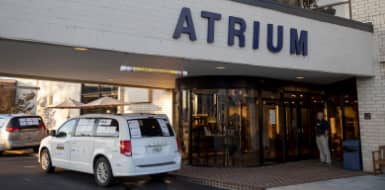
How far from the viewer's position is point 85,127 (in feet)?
29.4

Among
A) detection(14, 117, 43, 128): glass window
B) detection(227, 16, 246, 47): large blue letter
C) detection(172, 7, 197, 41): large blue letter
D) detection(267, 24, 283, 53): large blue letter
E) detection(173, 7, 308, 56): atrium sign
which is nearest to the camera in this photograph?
detection(172, 7, 197, 41): large blue letter

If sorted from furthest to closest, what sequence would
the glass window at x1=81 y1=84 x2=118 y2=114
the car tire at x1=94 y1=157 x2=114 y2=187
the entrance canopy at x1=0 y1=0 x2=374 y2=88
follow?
1. the glass window at x1=81 y1=84 x2=118 y2=114
2. the car tire at x1=94 y1=157 x2=114 y2=187
3. the entrance canopy at x1=0 y1=0 x2=374 y2=88

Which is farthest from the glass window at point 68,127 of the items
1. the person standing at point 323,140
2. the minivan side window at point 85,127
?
the person standing at point 323,140

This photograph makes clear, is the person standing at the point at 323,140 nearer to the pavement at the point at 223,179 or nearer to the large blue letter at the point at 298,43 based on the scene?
the pavement at the point at 223,179

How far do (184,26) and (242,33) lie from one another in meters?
1.55

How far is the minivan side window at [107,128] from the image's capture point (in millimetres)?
8078

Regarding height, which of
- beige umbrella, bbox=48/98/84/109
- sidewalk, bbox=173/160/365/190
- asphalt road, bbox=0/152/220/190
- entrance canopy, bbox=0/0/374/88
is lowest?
asphalt road, bbox=0/152/220/190

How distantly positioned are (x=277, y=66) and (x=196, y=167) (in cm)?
395

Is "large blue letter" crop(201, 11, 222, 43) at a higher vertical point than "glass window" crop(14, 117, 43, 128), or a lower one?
higher

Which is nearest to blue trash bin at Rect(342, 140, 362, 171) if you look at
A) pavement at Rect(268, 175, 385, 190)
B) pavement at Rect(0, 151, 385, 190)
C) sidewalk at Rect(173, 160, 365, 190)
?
sidewalk at Rect(173, 160, 365, 190)

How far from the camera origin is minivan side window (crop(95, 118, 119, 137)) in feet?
26.5

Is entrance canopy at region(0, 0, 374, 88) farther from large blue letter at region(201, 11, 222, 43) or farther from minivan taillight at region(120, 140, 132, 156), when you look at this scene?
minivan taillight at region(120, 140, 132, 156)

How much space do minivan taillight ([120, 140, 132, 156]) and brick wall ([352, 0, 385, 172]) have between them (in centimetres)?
694

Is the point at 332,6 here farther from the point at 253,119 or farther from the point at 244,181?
the point at 244,181
